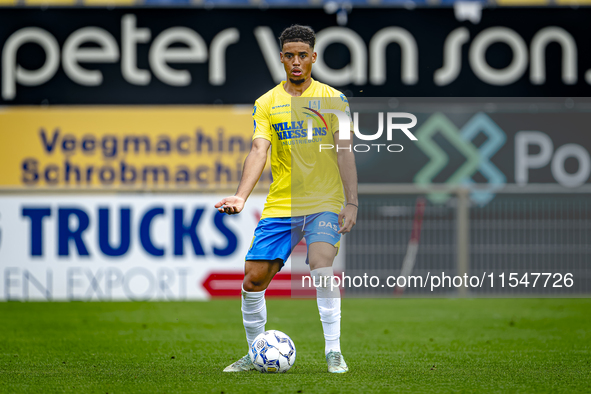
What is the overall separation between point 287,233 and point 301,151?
19.9 inches

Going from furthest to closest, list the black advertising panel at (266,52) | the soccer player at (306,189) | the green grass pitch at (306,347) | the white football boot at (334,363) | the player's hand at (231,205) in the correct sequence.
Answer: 1. the black advertising panel at (266,52)
2. the white football boot at (334,363)
3. the soccer player at (306,189)
4. the green grass pitch at (306,347)
5. the player's hand at (231,205)

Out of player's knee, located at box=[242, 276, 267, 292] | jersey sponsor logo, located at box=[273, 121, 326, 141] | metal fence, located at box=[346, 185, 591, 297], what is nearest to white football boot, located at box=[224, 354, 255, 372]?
player's knee, located at box=[242, 276, 267, 292]

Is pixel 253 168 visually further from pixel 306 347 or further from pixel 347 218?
pixel 306 347

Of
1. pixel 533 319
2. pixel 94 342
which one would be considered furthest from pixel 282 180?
pixel 533 319

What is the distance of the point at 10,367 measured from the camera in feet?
19.0

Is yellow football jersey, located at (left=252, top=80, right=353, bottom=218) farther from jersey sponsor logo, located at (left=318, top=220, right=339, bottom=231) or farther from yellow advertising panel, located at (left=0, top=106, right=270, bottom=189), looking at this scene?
yellow advertising panel, located at (left=0, top=106, right=270, bottom=189)

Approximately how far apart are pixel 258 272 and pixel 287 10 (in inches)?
297

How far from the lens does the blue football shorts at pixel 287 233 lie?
529 cm

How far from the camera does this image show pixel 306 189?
5.40 meters

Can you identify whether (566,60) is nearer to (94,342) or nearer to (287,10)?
(287,10)

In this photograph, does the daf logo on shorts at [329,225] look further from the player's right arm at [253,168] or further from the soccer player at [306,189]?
the player's right arm at [253,168]

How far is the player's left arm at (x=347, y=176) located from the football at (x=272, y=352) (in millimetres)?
747

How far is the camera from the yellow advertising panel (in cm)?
1225

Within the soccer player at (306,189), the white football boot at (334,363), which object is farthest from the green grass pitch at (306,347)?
the soccer player at (306,189)
